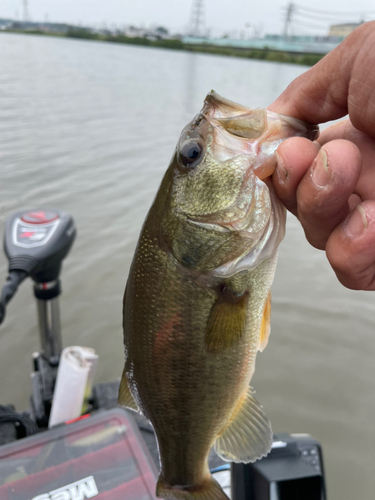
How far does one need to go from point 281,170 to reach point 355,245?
36 centimetres

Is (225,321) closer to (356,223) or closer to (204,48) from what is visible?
(356,223)

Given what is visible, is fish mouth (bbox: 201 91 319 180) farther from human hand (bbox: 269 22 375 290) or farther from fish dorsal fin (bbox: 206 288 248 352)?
fish dorsal fin (bbox: 206 288 248 352)

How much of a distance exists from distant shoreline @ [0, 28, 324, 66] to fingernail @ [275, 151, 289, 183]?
23218mm

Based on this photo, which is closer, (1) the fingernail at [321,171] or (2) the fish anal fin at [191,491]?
(1) the fingernail at [321,171]

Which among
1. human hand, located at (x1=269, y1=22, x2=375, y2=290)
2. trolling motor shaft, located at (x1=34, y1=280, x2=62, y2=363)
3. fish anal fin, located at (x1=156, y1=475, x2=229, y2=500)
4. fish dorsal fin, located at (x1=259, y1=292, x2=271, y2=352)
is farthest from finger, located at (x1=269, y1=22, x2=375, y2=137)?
trolling motor shaft, located at (x1=34, y1=280, x2=62, y2=363)

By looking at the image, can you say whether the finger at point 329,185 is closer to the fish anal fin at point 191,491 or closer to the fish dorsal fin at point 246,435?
the fish dorsal fin at point 246,435

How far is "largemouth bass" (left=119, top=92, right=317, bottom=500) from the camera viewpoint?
4.68 feet

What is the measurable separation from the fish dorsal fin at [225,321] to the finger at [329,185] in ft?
1.28

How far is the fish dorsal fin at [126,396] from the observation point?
1702mm

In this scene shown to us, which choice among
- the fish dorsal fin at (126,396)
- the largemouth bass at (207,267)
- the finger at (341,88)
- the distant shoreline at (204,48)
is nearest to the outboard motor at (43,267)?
the fish dorsal fin at (126,396)

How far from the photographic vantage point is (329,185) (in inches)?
51.4

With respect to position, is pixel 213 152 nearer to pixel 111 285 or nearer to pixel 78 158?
pixel 111 285

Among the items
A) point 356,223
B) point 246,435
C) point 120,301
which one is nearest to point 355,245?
point 356,223

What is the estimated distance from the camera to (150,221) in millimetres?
1569
